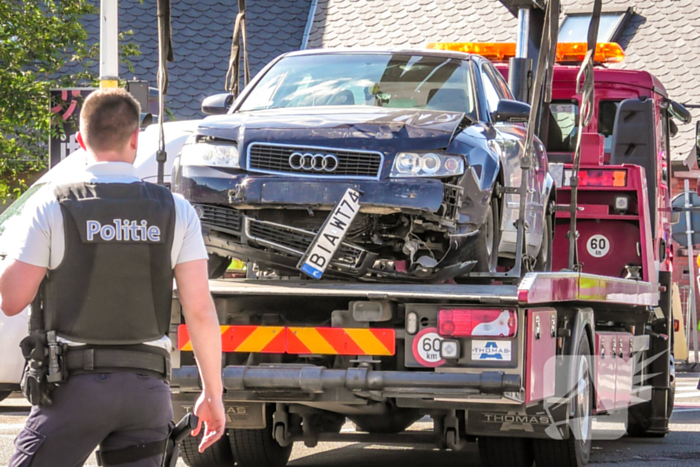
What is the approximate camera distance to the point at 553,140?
1173cm

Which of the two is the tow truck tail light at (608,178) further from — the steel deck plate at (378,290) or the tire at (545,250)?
the steel deck plate at (378,290)

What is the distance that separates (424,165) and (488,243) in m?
0.74

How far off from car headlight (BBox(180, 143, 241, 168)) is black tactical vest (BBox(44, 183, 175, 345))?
10.9ft

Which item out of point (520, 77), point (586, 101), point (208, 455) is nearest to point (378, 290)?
point (208, 455)

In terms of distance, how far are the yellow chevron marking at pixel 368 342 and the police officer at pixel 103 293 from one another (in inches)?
106

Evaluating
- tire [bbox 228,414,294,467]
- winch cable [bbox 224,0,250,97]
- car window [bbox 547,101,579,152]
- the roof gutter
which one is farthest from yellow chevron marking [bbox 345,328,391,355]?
the roof gutter

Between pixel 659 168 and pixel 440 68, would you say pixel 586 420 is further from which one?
pixel 659 168

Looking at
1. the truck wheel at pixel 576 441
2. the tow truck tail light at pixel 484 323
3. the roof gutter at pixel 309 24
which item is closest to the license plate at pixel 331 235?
the tow truck tail light at pixel 484 323

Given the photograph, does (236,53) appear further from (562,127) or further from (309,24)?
(309,24)

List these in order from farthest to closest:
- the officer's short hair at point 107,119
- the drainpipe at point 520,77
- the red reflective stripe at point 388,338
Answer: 1. the drainpipe at point 520,77
2. the red reflective stripe at point 388,338
3. the officer's short hair at point 107,119

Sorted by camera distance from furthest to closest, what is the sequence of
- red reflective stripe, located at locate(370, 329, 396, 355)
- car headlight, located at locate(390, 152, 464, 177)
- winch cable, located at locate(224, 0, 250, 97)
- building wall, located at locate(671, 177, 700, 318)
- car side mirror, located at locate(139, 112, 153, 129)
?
building wall, located at locate(671, 177, 700, 318)
car side mirror, located at locate(139, 112, 153, 129)
winch cable, located at locate(224, 0, 250, 97)
car headlight, located at locate(390, 152, 464, 177)
red reflective stripe, located at locate(370, 329, 396, 355)

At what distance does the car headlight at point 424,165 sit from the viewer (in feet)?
22.6

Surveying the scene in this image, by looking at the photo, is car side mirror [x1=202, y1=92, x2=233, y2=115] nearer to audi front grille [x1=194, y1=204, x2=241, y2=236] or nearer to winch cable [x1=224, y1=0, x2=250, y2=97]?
winch cable [x1=224, y1=0, x2=250, y2=97]

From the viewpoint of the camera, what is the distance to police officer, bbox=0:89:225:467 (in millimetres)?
3609
